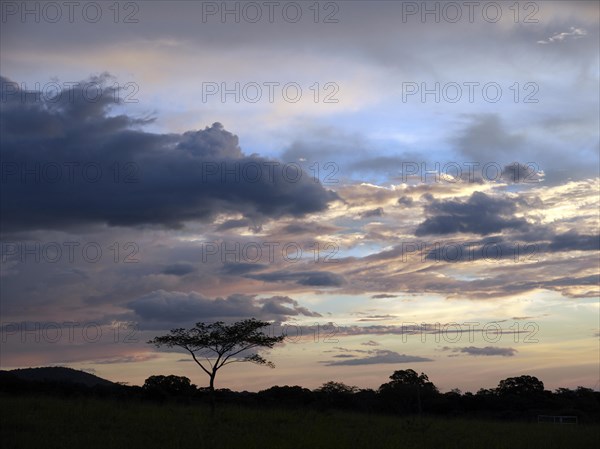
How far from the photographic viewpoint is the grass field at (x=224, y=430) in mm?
26828

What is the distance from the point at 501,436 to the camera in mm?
37344

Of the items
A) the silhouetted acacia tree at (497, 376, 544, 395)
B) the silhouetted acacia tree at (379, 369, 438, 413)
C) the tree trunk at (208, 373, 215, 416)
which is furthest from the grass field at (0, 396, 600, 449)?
the silhouetted acacia tree at (497, 376, 544, 395)

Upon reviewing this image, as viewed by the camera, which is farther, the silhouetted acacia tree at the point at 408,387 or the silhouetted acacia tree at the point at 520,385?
the silhouetted acacia tree at the point at 520,385

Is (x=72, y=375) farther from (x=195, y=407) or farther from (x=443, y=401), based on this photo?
(x=195, y=407)

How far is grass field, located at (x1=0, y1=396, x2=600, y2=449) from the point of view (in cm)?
2683

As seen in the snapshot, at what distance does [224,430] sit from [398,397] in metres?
45.4

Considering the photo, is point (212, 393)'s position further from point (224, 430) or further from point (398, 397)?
point (398, 397)

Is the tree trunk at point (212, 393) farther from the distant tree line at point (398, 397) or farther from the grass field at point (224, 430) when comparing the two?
the distant tree line at point (398, 397)

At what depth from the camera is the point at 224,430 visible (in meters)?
30.0

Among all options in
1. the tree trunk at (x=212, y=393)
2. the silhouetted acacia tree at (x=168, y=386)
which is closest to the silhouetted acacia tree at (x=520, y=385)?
the silhouetted acacia tree at (x=168, y=386)

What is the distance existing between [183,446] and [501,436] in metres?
18.4

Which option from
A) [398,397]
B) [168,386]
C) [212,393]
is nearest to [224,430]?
[212,393]

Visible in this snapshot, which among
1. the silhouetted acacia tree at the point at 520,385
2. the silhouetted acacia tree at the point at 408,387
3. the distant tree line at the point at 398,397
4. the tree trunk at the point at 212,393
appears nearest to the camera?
the tree trunk at the point at 212,393

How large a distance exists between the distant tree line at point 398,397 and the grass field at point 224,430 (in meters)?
17.0
